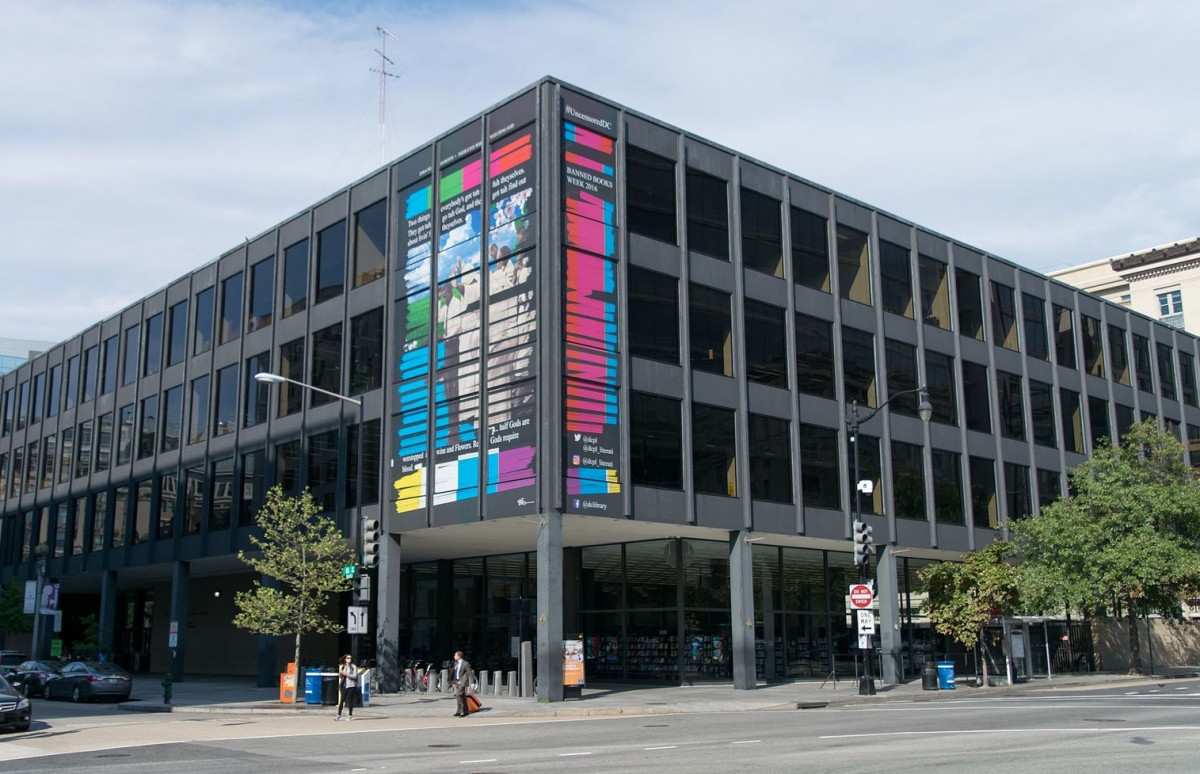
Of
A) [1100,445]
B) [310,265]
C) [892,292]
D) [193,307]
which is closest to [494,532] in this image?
[310,265]

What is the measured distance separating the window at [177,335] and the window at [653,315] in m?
26.9

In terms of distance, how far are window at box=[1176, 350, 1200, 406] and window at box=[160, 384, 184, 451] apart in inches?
2118

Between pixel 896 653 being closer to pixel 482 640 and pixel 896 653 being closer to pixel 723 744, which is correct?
pixel 482 640

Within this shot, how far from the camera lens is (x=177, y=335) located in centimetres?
5491

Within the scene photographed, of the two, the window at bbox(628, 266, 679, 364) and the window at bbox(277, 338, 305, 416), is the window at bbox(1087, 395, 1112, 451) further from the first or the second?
the window at bbox(277, 338, 305, 416)

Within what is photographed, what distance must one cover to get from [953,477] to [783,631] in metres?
10.9

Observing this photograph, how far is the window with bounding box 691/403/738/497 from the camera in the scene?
3775 centimetres

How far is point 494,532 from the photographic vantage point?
38656 mm

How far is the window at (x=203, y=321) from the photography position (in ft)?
172

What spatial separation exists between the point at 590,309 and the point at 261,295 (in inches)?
788

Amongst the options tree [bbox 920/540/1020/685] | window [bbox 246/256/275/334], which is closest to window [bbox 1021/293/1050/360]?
tree [bbox 920/540/1020/685]

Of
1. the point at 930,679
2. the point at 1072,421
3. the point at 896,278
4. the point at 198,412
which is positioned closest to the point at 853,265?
the point at 896,278

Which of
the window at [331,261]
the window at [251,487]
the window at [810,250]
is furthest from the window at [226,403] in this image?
the window at [810,250]

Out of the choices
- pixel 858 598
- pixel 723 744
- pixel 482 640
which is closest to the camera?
pixel 723 744
